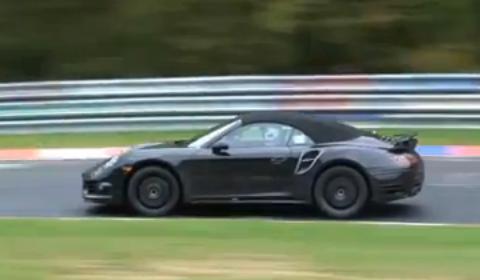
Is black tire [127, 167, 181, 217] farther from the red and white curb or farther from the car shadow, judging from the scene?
the red and white curb

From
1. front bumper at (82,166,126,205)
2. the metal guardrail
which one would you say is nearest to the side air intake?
front bumper at (82,166,126,205)

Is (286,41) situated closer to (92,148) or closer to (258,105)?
(258,105)

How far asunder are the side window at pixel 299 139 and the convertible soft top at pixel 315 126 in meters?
0.04

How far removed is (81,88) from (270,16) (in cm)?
384

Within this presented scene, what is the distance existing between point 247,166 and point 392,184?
1.53 m

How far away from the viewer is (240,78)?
2017cm

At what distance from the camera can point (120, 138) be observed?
65.4ft

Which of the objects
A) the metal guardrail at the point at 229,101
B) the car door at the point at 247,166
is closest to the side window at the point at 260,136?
the car door at the point at 247,166

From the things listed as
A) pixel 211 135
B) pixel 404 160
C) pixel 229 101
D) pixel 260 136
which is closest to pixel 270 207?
pixel 260 136

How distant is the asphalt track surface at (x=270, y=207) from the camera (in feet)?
42.2

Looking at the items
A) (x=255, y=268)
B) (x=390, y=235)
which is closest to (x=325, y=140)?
(x=390, y=235)

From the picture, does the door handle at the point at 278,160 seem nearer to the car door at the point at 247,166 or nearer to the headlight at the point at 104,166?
the car door at the point at 247,166

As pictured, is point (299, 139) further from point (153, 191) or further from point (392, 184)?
point (153, 191)

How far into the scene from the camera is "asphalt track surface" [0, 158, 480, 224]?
12867mm
